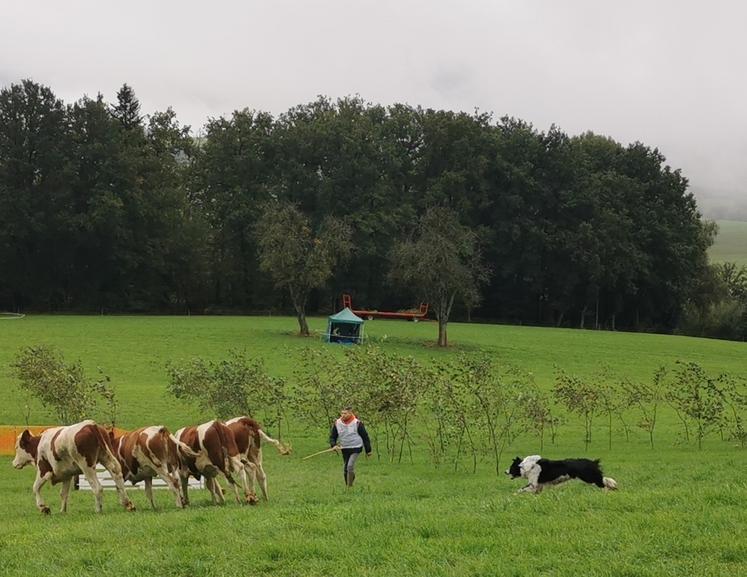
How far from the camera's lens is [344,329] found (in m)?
49.2

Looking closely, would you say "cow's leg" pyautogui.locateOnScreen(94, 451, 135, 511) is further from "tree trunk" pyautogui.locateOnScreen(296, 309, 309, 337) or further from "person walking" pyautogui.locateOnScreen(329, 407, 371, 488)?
"tree trunk" pyautogui.locateOnScreen(296, 309, 309, 337)

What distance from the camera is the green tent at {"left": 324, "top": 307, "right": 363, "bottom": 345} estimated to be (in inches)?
1896

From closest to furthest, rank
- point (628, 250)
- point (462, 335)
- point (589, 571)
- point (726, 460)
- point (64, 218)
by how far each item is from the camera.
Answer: point (589, 571), point (726, 460), point (462, 335), point (64, 218), point (628, 250)

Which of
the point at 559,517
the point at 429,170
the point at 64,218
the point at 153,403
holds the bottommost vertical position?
the point at 153,403

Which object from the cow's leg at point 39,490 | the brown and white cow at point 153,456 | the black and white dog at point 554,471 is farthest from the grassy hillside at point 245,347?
the black and white dog at point 554,471

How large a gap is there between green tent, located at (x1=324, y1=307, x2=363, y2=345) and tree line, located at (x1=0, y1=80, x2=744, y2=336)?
1775 cm

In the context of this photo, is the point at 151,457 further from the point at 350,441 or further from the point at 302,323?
the point at 302,323

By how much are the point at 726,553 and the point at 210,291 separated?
72073mm

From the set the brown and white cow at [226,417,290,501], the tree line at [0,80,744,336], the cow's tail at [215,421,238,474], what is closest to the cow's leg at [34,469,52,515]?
the cow's tail at [215,421,238,474]

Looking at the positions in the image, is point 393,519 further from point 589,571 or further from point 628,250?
point 628,250

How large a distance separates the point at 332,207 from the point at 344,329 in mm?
26052

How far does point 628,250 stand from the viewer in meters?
75.6

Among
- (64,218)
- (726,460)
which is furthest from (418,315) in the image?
(726,460)

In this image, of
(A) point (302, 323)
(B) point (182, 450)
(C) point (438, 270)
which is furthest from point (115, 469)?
(A) point (302, 323)
